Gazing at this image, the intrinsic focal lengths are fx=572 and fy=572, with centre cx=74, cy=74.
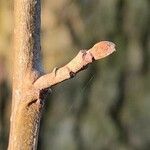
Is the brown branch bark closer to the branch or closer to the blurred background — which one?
the branch

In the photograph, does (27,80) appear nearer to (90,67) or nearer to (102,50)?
(102,50)

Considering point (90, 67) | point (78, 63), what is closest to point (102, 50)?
point (78, 63)

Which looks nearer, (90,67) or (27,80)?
(27,80)

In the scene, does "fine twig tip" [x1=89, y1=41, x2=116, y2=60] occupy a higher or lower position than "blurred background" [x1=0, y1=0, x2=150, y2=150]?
lower

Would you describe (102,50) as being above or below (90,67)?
below

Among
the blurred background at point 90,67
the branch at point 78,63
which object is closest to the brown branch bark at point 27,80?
the branch at point 78,63

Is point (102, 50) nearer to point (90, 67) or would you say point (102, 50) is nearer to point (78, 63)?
point (78, 63)

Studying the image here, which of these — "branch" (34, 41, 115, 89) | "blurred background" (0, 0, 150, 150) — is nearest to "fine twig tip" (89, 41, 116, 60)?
"branch" (34, 41, 115, 89)

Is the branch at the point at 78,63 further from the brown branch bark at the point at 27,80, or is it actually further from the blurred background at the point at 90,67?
→ the blurred background at the point at 90,67
